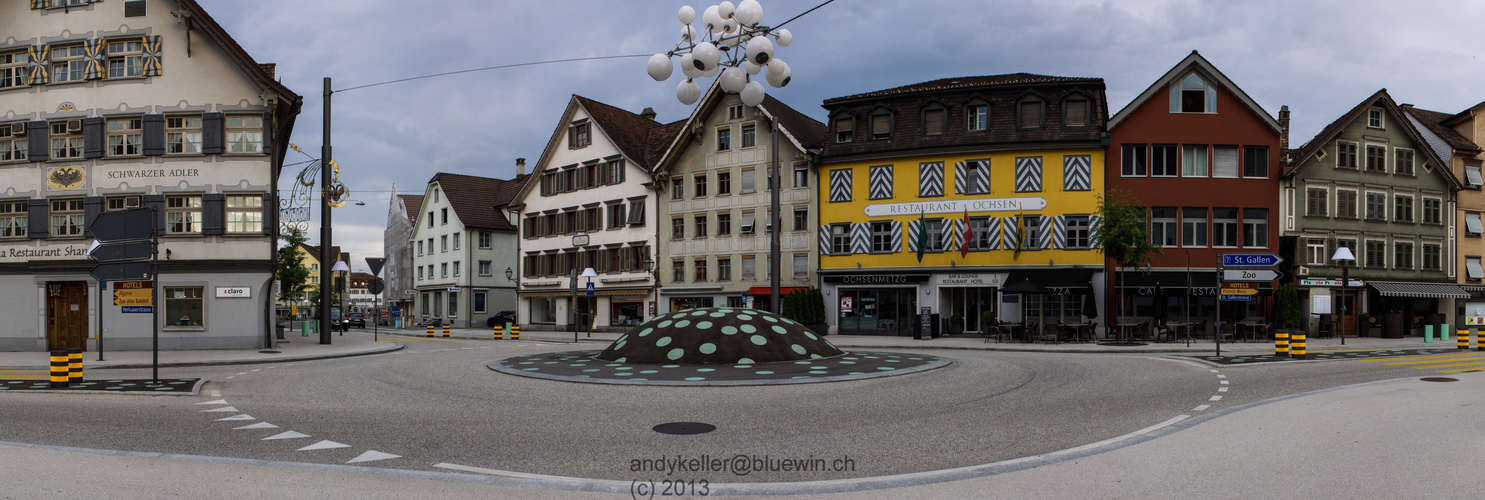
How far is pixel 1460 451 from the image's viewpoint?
26.3 ft

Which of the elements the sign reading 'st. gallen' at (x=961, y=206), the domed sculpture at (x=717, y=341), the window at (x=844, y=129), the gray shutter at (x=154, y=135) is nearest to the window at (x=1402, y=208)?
the sign reading 'st. gallen' at (x=961, y=206)

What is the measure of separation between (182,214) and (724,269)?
955 inches

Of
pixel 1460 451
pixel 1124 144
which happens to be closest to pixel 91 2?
pixel 1460 451

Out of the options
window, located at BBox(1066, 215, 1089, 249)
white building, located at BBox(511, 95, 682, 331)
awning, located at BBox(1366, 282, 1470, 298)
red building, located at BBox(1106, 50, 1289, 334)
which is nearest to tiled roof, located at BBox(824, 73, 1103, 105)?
red building, located at BBox(1106, 50, 1289, 334)

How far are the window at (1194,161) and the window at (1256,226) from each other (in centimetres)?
250

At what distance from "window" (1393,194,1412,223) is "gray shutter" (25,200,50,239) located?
169 feet

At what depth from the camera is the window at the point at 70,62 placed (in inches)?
1124

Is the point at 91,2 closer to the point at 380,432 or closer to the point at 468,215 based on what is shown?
the point at 380,432

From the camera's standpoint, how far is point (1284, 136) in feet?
133

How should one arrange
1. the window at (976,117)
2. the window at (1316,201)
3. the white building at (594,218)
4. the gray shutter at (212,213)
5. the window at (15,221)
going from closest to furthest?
the gray shutter at (212,213)
the window at (15,221)
the window at (1316,201)
the window at (976,117)
the white building at (594,218)

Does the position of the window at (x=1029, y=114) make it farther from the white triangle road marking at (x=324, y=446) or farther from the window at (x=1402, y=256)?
the white triangle road marking at (x=324, y=446)

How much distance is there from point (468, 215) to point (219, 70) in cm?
3627

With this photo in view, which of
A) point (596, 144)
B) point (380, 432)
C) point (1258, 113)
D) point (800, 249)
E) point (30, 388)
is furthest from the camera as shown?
point (596, 144)

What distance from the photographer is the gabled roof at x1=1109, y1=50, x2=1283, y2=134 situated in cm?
3734
